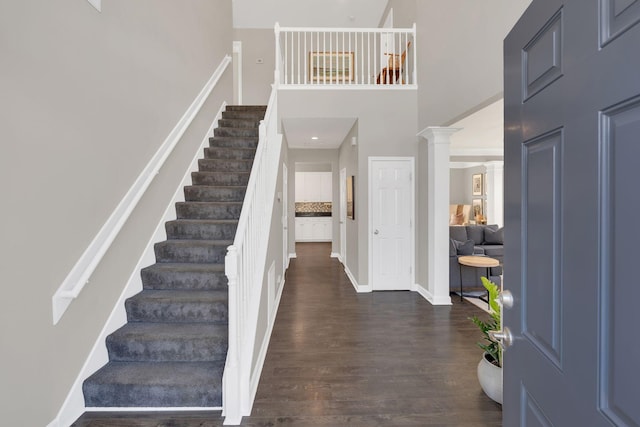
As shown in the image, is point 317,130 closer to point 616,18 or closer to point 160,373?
point 160,373

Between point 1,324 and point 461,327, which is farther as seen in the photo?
point 461,327

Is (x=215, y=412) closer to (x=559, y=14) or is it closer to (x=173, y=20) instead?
(x=559, y=14)

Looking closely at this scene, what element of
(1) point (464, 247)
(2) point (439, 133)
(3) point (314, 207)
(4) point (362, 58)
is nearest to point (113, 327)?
(4) point (362, 58)

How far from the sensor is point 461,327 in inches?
128

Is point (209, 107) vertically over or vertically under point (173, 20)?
Answer: under

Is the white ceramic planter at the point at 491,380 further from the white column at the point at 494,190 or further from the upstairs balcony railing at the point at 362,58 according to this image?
the white column at the point at 494,190

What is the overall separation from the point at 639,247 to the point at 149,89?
10.6ft

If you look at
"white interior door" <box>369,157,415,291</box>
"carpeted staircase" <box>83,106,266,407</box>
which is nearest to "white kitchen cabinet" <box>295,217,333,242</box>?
"white interior door" <box>369,157,415,291</box>

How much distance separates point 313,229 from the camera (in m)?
10.4

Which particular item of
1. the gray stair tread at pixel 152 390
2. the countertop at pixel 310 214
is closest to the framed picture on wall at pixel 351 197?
the gray stair tread at pixel 152 390

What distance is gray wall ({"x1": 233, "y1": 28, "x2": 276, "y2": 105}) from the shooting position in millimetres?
6875

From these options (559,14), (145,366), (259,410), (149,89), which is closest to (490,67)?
(559,14)

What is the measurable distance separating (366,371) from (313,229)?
8084mm

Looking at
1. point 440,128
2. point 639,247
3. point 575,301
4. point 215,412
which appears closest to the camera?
point 639,247
